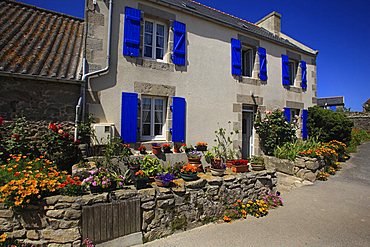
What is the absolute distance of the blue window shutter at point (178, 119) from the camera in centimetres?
Answer: 629

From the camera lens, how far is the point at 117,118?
5.51 meters

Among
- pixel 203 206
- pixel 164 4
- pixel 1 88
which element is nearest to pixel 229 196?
pixel 203 206

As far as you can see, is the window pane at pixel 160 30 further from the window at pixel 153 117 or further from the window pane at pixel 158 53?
the window at pixel 153 117

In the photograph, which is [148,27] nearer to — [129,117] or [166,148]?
[129,117]

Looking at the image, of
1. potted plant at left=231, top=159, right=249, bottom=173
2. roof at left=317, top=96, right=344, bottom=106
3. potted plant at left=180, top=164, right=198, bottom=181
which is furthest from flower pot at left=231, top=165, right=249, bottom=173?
roof at left=317, top=96, right=344, bottom=106

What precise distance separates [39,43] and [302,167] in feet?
30.7

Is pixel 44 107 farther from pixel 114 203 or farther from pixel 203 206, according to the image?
pixel 203 206

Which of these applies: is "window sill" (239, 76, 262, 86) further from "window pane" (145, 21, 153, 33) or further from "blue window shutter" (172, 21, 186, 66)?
"window pane" (145, 21, 153, 33)

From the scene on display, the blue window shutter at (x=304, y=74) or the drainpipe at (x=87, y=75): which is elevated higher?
the blue window shutter at (x=304, y=74)

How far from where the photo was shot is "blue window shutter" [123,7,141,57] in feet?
18.5

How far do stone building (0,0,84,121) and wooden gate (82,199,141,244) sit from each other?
2.83 metres

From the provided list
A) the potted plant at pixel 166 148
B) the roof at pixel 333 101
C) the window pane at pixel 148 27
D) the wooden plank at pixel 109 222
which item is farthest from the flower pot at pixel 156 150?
the roof at pixel 333 101

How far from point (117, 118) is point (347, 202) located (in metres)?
6.61

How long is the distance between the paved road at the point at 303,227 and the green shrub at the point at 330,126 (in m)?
4.02
